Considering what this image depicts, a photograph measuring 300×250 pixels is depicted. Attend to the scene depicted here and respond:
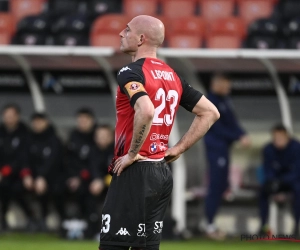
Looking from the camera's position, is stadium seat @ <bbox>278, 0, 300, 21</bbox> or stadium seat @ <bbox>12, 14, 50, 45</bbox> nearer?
stadium seat @ <bbox>12, 14, 50, 45</bbox>

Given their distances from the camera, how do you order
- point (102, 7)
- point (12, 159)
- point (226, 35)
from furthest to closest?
point (102, 7) → point (226, 35) → point (12, 159)

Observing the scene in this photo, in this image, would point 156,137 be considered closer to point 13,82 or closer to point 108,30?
point 108,30

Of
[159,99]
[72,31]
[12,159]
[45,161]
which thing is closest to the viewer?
[159,99]

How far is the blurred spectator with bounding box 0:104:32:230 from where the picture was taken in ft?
34.9

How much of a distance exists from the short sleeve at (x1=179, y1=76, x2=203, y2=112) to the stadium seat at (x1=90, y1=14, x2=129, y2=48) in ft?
18.7

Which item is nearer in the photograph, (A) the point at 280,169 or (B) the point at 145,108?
(B) the point at 145,108

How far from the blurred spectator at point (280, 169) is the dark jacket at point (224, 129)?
0.45m

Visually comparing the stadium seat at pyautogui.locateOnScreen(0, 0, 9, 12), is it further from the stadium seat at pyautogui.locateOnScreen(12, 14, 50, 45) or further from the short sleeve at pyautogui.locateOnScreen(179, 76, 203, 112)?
the short sleeve at pyautogui.locateOnScreen(179, 76, 203, 112)

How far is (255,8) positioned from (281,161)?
8.93ft

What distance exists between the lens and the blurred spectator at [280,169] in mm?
10039

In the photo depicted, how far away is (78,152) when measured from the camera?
10.5 m

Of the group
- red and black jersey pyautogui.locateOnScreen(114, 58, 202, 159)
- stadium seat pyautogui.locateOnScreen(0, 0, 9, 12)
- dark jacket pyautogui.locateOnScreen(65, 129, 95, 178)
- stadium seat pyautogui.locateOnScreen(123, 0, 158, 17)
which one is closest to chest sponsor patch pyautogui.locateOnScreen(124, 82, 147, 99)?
red and black jersey pyautogui.locateOnScreen(114, 58, 202, 159)

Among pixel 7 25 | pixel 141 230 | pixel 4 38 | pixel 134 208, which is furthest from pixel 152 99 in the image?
pixel 7 25

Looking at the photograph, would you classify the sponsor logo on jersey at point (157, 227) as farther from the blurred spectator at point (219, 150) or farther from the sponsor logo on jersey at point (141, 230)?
the blurred spectator at point (219, 150)
